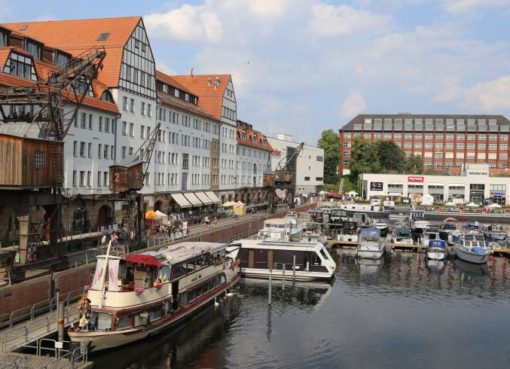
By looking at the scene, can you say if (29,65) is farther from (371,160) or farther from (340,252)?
(371,160)

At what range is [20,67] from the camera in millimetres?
47719

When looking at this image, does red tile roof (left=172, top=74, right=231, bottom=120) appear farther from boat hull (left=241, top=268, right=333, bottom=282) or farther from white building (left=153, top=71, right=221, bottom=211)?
boat hull (left=241, top=268, right=333, bottom=282)

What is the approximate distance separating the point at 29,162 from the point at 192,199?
45.5m

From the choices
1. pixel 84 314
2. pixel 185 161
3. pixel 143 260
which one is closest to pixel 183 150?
pixel 185 161

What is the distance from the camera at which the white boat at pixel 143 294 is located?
28.9 m

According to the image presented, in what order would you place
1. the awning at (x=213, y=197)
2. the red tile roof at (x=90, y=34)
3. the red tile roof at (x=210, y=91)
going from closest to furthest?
the red tile roof at (x=90, y=34), the awning at (x=213, y=197), the red tile roof at (x=210, y=91)

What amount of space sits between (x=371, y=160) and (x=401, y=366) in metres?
131

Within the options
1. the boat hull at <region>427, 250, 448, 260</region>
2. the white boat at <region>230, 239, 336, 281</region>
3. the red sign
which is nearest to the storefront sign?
the red sign

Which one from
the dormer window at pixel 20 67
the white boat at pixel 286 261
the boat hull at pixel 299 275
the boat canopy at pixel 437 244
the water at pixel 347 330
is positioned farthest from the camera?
the boat canopy at pixel 437 244

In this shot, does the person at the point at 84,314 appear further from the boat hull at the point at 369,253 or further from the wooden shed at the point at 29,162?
the boat hull at the point at 369,253

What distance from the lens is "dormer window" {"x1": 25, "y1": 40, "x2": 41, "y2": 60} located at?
5273 centimetres

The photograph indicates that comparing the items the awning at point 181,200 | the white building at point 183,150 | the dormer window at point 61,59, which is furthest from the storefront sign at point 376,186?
the dormer window at point 61,59

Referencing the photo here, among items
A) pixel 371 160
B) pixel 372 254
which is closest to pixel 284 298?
pixel 372 254

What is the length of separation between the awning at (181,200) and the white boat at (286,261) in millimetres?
23577
